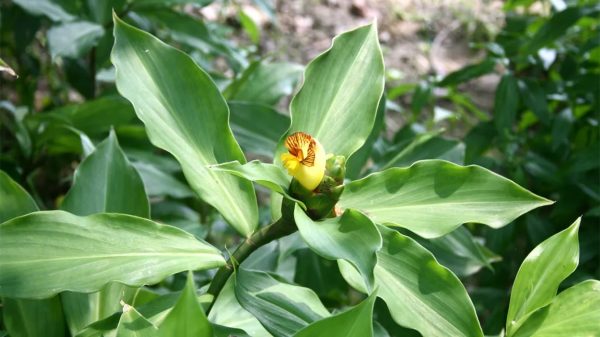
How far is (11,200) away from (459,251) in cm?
66

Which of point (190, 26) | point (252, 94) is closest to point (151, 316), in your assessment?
point (252, 94)

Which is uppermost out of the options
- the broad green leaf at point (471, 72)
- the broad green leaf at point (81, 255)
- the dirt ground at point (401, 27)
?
the broad green leaf at point (81, 255)

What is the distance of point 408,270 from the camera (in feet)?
2.58

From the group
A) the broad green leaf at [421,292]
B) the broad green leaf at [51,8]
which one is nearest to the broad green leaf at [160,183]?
the broad green leaf at [51,8]

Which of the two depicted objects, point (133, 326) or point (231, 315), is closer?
point (133, 326)

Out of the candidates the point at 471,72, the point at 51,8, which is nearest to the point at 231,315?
the point at 51,8

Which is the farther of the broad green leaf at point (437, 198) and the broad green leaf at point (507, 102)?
the broad green leaf at point (507, 102)

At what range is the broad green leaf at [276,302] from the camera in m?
0.76

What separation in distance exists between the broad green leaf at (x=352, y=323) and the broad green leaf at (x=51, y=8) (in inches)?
40.9

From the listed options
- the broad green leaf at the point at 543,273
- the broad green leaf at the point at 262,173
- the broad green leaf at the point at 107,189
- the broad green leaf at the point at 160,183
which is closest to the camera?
the broad green leaf at the point at 262,173

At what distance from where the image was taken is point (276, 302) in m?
0.79

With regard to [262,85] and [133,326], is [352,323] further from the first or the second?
[262,85]

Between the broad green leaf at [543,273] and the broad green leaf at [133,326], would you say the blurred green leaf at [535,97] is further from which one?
the broad green leaf at [133,326]

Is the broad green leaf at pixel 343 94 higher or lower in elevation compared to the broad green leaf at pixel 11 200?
higher
